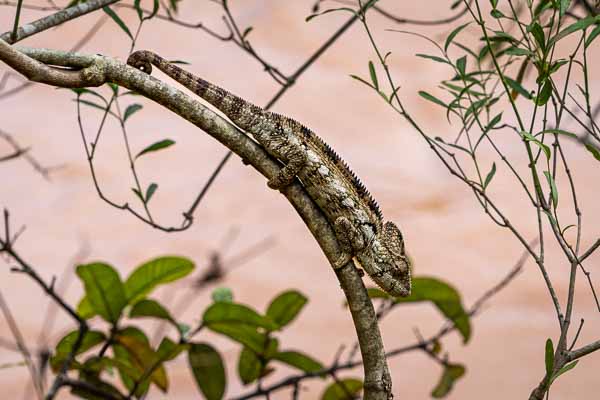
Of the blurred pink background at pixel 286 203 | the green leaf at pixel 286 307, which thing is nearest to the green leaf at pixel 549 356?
the green leaf at pixel 286 307

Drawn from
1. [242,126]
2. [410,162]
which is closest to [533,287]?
[410,162]

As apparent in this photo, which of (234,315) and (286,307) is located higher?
(286,307)

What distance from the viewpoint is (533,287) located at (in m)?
3.90

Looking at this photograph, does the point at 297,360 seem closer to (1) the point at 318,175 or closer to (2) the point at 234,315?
(2) the point at 234,315

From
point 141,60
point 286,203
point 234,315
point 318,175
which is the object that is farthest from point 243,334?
point 286,203

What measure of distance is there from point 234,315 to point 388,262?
1.26 feet

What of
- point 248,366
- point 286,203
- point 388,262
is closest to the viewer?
point 388,262

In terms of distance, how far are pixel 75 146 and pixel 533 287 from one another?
199cm

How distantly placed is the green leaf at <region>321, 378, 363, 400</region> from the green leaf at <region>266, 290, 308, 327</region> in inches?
8.6

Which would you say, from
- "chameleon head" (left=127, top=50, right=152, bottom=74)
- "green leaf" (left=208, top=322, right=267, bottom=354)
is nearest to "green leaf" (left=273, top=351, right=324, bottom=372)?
"green leaf" (left=208, top=322, right=267, bottom=354)

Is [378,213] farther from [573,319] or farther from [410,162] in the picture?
[410,162]

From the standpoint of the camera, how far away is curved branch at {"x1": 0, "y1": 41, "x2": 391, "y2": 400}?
118cm

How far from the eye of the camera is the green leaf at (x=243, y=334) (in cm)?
206

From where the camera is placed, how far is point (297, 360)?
2240 millimetres
